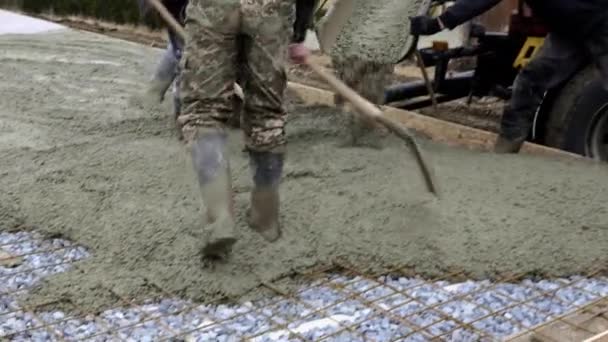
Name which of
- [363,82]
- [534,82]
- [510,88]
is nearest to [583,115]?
[534,82]

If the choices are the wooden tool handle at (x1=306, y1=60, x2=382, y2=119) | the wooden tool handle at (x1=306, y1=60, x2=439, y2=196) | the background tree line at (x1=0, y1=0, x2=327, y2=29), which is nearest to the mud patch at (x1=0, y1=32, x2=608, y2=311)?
the wooden tool handle at (x1=306, y1=60, x2=439, y2=196)

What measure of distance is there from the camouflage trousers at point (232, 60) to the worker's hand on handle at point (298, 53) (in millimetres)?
175

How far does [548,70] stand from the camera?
4.28 meters

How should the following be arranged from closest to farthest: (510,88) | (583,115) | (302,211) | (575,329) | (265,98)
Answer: (575,329)
(265,98)
(302,211)
(583,115)
(510,88)

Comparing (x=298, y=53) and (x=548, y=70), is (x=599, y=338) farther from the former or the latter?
(x=548, y=70)

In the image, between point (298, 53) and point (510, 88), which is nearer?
point (298, 53)

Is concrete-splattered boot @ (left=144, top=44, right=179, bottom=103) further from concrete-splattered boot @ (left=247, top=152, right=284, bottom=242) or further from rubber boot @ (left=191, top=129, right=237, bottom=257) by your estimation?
rubber boot @ (left=191, top=129, right=237, bottom=257)

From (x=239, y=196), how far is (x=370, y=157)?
82 centimetres

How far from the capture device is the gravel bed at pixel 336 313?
269 cm

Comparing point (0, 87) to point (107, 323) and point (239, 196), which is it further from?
point (107, 323)

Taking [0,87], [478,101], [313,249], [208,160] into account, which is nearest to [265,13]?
[208,160]

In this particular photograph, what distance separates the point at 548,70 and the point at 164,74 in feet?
6.63

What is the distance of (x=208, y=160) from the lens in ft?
9.50

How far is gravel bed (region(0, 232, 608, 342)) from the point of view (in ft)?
8.83
